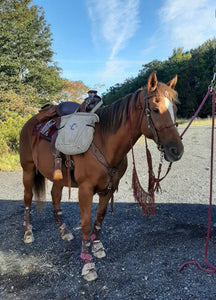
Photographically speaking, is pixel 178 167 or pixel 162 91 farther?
pixel 178 167

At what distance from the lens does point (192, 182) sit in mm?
5555

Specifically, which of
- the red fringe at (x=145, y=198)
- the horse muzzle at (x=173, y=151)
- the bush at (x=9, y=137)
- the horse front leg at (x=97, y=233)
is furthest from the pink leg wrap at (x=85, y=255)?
the bush at (x=9, y=137)

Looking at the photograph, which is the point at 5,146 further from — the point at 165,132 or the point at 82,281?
the point at 165,132

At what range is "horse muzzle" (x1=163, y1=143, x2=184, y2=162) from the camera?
5.70 feet

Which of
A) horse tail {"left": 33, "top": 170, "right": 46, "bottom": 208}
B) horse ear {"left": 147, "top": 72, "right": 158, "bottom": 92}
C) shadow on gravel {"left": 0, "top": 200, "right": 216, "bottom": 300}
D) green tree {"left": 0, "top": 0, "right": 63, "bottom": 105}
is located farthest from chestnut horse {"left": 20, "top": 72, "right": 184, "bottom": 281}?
green tree {"left": 0, "top": 0, "right": 63, "bottom": 105}

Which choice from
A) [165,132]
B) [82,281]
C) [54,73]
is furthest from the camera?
[54,73]

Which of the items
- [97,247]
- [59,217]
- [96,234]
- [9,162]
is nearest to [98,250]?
[97,247]

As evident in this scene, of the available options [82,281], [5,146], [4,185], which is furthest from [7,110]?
[82,281]

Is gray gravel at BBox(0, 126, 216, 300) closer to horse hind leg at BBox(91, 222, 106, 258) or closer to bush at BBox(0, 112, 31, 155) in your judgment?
horse hind leg at BBox(91, 222, 106, 258)

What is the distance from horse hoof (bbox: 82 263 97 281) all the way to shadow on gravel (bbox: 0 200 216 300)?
0.05 metres

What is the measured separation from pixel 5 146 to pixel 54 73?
1351 centimetres

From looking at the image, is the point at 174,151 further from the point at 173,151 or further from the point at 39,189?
the point at 39,189

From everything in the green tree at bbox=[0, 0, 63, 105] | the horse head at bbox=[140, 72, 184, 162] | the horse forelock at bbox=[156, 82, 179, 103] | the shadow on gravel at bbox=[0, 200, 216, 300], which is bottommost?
the shadow on gravel at bbox=[0, 200, 216, 300]

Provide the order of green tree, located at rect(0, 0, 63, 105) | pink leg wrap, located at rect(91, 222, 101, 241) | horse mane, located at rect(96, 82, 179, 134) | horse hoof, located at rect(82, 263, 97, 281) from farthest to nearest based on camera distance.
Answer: green tree, located at rect(0, 0, 63, 105) < pink leg wrap, located at rect(91, 222, 101, 241) < horse hoof, located at rect(82, 263, 97, 281) < horse mane, located at rect(96, 82, 179, 134)
